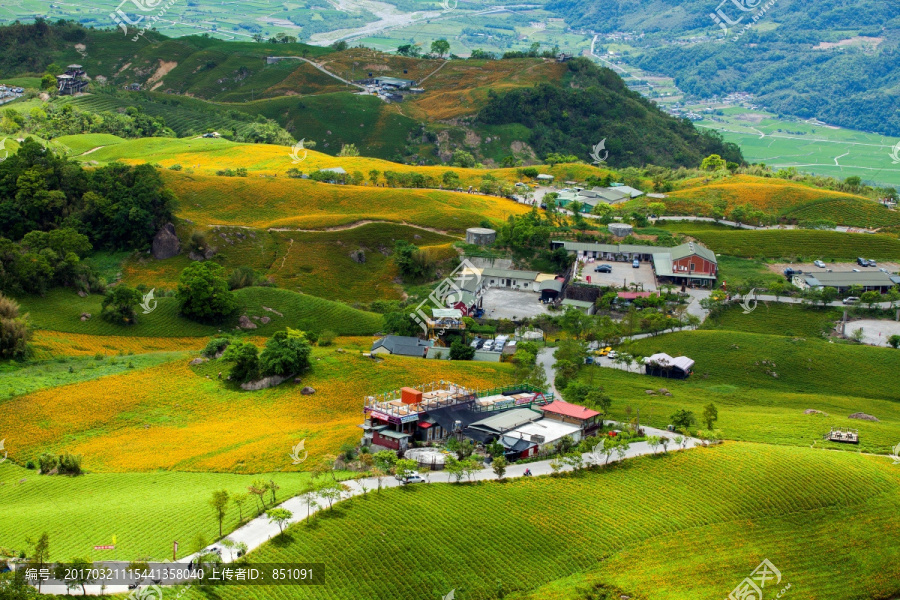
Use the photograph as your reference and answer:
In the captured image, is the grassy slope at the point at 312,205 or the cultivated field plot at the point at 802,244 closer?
the cultivated field plot at the point at 802,244

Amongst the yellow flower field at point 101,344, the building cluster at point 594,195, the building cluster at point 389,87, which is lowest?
the yellow flower field at point 101,344

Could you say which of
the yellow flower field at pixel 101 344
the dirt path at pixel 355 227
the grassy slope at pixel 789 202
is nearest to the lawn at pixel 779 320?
the grassy slope at pixel 789 202

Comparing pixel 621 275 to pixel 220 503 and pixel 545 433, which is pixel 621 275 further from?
pixel 220 503

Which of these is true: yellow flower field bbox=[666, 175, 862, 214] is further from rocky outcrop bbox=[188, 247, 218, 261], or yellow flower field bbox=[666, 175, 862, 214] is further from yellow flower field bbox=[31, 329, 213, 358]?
yellow flower field bbox=[31, 329, 213, 358]

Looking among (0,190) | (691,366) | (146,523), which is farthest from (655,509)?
(0,190)

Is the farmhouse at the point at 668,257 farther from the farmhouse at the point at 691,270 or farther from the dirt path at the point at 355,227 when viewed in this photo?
the dirt path at the point at 355,227

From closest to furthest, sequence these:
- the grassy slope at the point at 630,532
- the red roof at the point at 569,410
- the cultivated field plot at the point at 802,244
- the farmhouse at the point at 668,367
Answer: the grassy slope at the point at 630,532
the red roof at the point at 569,410
the farmhouse at the point at 668,367
the cultivated field plot at the point at 802,244
